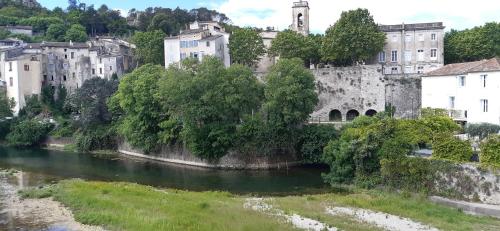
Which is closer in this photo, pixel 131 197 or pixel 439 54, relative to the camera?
pixel 131 197

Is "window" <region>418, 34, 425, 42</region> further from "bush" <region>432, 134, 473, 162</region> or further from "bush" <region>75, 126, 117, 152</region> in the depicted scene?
"bush" <region>75, 126, 117, 152</region>

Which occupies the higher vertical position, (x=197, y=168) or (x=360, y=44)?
(x=360, y=44)

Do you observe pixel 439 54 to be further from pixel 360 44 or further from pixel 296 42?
pixel 296 42

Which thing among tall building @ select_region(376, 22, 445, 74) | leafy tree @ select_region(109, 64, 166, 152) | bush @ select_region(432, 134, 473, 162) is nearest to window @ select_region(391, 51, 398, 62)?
A: tall building @ select_region(376, 22, 445, 74)

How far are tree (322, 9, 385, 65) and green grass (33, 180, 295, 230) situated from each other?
31609mm

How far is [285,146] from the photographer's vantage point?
46.8 m

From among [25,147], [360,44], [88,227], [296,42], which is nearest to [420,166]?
[88,227]

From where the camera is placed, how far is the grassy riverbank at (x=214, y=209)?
2286cm

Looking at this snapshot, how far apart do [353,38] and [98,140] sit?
3371cm

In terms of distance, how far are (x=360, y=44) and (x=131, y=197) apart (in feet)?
124

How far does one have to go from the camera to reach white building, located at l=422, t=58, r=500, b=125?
40.0 m

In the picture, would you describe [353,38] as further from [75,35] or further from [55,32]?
[55,32]

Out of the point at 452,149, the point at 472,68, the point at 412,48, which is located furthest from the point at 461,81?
the point at 412,48

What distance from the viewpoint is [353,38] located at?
191 ft
